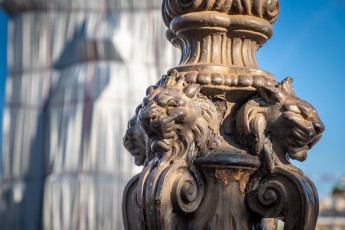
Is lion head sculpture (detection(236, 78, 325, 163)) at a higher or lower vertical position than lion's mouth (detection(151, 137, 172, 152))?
higher

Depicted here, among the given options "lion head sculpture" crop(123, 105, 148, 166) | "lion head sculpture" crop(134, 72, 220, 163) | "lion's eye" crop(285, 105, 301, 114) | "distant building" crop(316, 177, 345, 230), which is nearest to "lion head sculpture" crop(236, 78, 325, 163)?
"lion's eye" crop(285, 105, 301, 114)

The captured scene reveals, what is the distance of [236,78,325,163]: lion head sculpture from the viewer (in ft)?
8.27

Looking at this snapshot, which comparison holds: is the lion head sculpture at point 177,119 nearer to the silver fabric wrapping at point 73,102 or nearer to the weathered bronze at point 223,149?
the weathered bronze at point 223,149

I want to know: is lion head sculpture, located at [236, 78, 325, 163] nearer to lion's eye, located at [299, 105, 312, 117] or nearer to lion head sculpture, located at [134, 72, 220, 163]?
lion's eye, located at [299, 105, 312, 117]

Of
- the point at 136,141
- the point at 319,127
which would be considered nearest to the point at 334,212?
the point at 136,141

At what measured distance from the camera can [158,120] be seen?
8.03 ft

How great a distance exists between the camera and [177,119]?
248 centimetres

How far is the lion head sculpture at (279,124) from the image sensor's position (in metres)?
2.52

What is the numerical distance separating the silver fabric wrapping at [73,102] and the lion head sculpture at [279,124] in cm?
1004

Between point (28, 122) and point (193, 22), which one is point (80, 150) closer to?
point (28, 122)

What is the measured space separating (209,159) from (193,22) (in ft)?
1.61

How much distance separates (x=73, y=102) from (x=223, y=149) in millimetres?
10918

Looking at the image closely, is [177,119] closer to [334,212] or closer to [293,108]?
[293,108]

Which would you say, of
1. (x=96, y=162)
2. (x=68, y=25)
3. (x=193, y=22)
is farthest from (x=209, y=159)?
(x=68, y=25)
